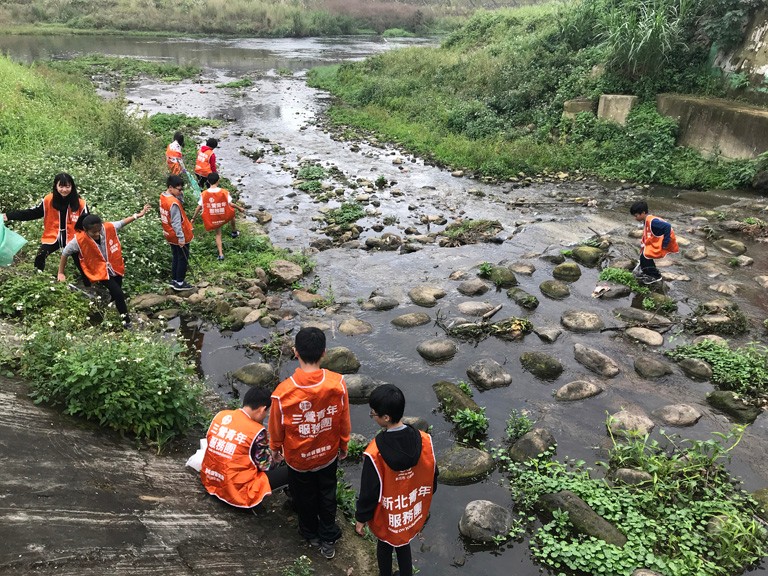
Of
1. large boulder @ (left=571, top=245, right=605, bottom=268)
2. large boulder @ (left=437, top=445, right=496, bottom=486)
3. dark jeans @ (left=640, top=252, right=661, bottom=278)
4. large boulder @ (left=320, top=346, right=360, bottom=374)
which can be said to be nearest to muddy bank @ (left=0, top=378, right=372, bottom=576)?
large boulder @ (left=437, top=445, right=496, bottom=486)

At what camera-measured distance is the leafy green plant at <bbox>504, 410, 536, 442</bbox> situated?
5926 millimetres

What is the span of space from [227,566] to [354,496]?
4.64 feet

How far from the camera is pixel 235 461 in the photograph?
4301mm

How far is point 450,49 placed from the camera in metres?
29.6

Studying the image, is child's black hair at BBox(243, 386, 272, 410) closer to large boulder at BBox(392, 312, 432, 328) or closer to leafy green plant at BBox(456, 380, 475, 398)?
leafy green plant at BBox(456, 380, 475, 398)

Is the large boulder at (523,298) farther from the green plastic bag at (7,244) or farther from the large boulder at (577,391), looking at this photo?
the green plastic bag at (7,244)

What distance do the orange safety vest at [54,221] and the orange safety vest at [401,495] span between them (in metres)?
5.56

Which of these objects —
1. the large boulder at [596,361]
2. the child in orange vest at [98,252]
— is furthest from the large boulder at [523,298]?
the child in orange vest at [98,252]

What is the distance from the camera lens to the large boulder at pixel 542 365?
23.2 ft

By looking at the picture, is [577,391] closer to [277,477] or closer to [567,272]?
[567,272]

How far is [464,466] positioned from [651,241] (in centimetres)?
529

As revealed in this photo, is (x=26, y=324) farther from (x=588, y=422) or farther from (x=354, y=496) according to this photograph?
(x=588, y=422)

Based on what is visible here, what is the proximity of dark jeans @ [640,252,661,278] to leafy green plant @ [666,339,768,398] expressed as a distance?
186cm

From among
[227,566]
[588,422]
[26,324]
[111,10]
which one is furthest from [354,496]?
[111,10]
